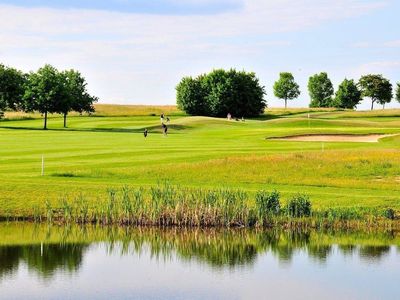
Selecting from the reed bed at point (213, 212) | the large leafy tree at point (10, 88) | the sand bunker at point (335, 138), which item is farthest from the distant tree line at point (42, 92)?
the reed bed at point (213, 212)

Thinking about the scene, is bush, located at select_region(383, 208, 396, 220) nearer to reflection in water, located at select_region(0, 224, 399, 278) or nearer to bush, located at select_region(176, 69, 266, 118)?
reflection in water, located at select_region(0, 224, 399, 278)

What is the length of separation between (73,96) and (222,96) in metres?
37.2

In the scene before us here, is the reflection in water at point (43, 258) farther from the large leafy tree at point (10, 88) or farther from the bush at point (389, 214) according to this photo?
the large leafy tree at point (10, 88)

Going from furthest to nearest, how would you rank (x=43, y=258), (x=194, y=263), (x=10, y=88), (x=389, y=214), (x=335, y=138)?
(x=10, y=88), (x=335, y=138), (x=389, y=214), (x=43, y=258), (x=194, y=263)

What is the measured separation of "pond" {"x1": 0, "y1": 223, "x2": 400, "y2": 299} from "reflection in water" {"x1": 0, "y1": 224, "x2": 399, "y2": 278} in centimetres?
4

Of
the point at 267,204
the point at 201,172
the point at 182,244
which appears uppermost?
the point at 201,172

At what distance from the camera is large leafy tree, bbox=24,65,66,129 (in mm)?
123500

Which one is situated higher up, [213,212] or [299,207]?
[299,207]

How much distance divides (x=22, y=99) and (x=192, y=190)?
9020 cm

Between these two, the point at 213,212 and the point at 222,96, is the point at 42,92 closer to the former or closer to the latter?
the point at 222,96

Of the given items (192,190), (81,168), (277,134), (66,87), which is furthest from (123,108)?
(192,190)

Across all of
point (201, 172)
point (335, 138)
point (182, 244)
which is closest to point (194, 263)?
point (182, 244)

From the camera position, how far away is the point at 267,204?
38.5 m

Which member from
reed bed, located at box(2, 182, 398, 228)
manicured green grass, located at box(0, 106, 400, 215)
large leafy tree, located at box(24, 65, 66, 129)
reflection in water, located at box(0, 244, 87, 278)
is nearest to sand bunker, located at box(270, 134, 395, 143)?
manicured green grass, located at box(0, 106, 400, 215)
